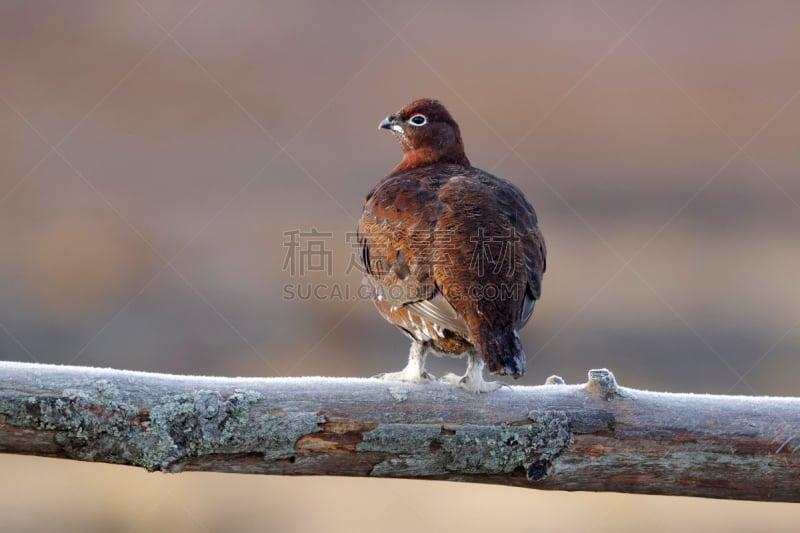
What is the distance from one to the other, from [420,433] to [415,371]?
0.70 m

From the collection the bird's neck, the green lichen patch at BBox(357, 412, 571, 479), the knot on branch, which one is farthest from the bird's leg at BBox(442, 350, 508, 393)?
the bird's neck

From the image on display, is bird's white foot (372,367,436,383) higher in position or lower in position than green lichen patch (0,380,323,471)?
higher

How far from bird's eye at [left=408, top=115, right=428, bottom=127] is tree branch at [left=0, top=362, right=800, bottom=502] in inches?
76.9

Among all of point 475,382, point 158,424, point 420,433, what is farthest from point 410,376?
point 158,424

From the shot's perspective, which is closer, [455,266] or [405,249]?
[455,266]

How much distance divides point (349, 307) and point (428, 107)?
21.8 feet

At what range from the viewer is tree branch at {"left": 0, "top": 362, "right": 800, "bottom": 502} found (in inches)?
117

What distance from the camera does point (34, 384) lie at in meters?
2.94

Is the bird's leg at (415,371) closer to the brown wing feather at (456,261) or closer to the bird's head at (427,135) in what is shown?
the brown wing feather at (456,261)

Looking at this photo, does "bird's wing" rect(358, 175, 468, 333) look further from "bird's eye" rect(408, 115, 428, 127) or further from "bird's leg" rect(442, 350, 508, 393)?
"bird's eye" rect(408, 115, 428, 127)

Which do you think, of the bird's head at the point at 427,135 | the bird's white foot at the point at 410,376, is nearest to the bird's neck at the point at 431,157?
the bird's head at the point at 427,135

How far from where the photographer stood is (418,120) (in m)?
4.83

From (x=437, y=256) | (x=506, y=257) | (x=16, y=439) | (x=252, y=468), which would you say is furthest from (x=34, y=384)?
(x=506, y=257)

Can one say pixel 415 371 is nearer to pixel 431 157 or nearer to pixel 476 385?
pixel 476 385
